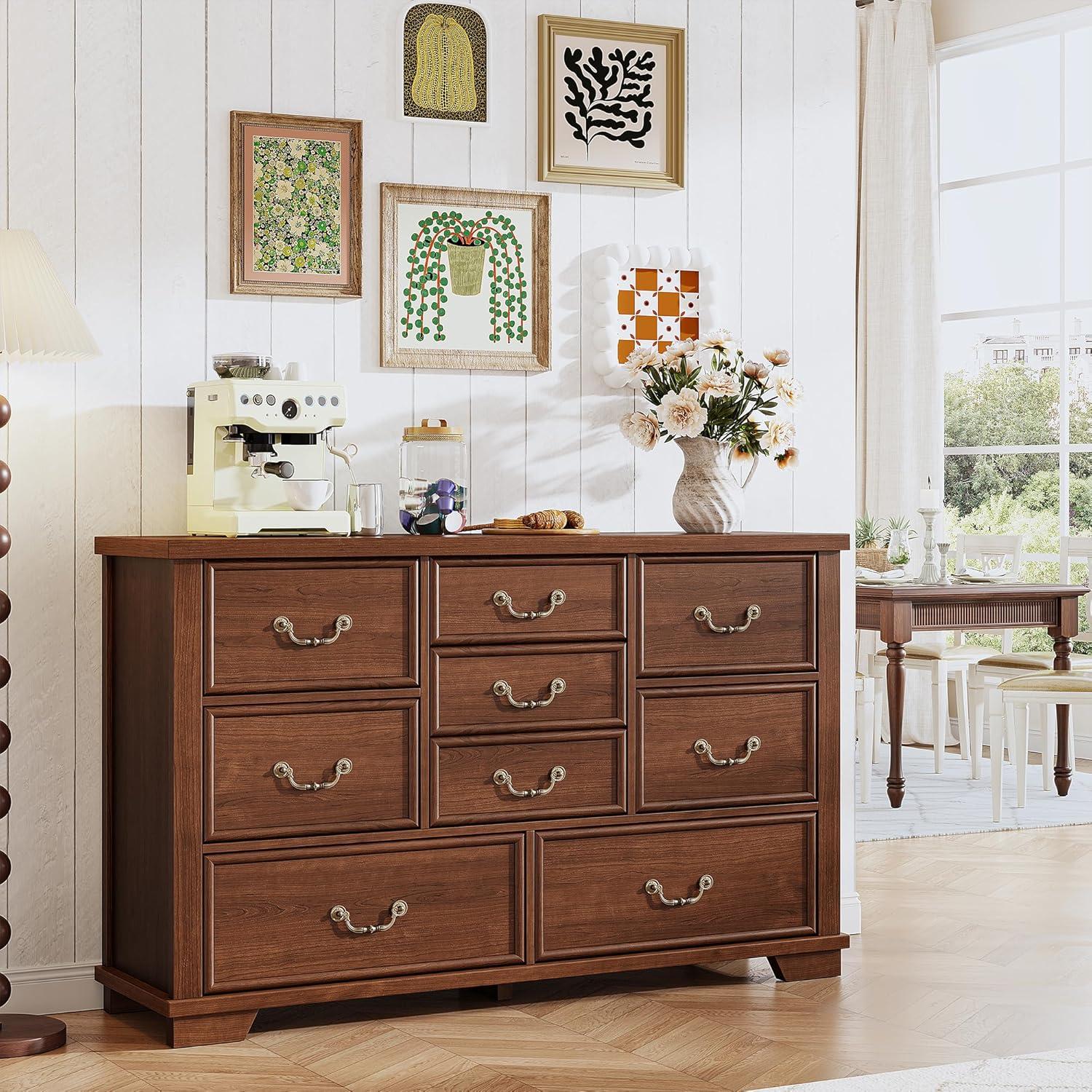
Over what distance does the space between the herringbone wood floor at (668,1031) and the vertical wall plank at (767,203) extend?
108cm

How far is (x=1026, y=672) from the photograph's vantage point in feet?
19.2

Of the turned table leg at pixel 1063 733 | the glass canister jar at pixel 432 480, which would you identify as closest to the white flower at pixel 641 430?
the glass canister jar at pixel 432 480

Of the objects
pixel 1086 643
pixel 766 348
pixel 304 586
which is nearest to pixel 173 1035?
pixel 304 586

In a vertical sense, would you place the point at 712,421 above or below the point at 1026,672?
above

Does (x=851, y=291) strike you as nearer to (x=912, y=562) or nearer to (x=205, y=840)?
(x=205, y=840)

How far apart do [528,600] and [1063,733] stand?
3.33 meters

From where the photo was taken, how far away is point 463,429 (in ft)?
11.3

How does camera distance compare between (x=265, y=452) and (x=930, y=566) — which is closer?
(x=265, y=452)

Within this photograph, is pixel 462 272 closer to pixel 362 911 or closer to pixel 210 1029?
pixel 362 911

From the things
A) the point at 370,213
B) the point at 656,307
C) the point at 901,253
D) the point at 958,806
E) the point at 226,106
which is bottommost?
the point at 958,806

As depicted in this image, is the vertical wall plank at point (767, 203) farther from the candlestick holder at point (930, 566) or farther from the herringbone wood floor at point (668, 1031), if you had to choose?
the candlestick holder at point (930, 566)

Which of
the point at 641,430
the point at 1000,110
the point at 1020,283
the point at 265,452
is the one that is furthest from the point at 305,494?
the point at 1000,110

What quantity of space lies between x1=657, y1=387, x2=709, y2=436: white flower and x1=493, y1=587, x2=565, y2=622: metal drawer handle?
0.48m

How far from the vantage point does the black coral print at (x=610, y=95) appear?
3.51 m
